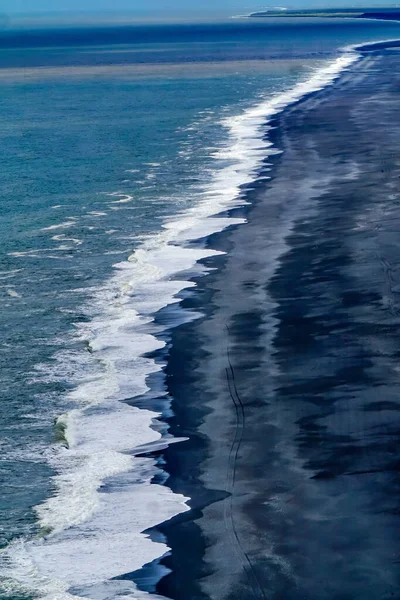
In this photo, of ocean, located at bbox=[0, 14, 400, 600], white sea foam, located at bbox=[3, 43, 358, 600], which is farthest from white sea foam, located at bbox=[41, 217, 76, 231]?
white sea foam, located at bbox=[3, 43, 358, 600]

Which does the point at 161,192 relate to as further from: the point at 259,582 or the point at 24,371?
the point at 259,582

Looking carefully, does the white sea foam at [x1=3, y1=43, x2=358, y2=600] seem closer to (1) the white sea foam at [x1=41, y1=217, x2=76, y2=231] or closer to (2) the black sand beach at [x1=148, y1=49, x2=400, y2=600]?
(2) the black sand beach at [x1=148, y1=49, x2=400, y2=600]

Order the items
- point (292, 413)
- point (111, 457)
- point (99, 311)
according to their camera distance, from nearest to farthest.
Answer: point (111, 457), point (292, 413), point (99, 311)

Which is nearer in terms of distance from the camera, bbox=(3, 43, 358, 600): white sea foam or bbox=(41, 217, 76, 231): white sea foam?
bbox=(3, 43, 358, 600): white sea foam

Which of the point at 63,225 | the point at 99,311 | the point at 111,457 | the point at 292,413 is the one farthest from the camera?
the point at 63,225

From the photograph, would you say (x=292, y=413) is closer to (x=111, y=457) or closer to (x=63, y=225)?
(x=111, y=457)

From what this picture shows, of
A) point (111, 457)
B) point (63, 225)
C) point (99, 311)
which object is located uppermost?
point (63, 225)

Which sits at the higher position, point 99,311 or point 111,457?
point 99,311

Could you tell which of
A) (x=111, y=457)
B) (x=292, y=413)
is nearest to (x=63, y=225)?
(x=292, y=413)

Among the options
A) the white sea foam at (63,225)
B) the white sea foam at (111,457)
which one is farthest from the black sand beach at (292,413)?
the white sea foam at (63,225)
